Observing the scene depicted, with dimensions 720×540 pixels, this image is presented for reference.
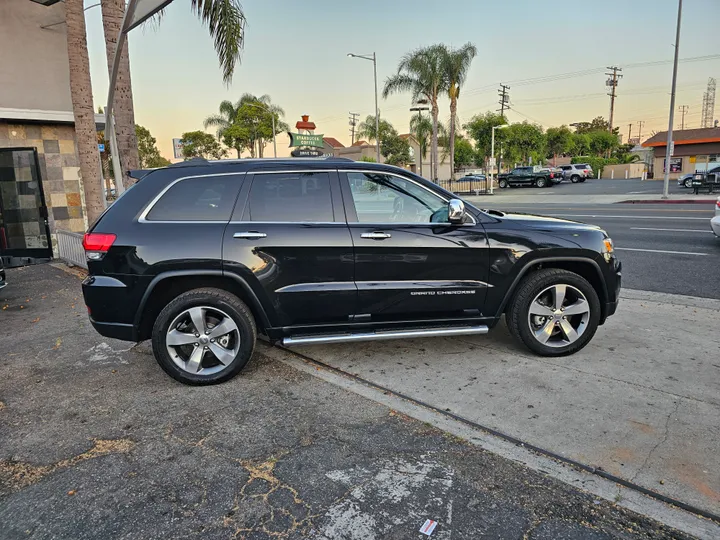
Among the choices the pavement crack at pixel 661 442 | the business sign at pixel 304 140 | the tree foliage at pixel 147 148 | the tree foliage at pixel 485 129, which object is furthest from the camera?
the tree foliage at pixel 147 148

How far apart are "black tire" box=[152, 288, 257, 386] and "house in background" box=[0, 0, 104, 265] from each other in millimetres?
8975

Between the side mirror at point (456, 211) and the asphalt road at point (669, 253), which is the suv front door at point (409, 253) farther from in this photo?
the asphalt road at point (669, 253)

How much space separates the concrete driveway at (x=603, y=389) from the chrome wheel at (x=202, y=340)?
37.4 inches

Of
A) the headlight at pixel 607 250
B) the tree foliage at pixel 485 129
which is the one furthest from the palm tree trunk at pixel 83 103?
the tree foliage at pixel 485 129

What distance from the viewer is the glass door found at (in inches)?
438

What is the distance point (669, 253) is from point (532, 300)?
7064 mm

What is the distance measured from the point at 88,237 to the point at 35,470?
5.91 feet

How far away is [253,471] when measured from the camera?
3.02 meters

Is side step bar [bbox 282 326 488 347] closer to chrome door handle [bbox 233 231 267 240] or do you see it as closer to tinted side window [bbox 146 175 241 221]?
chrome door handle [bbox 233 231 267 240]

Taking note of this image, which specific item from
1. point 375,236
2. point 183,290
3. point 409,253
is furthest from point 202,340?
point 409,253

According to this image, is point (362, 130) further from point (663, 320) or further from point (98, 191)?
point (663, 320)

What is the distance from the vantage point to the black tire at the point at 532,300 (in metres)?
4.53

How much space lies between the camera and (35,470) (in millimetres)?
3088

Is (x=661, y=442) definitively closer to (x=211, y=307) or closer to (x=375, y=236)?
(x=375, y=236)
